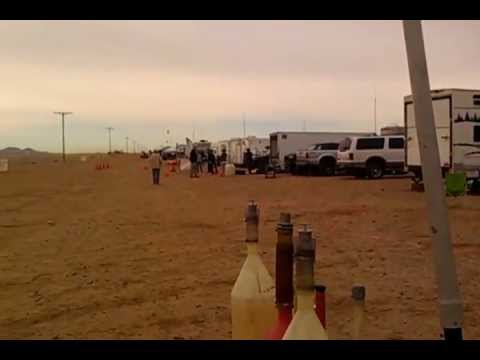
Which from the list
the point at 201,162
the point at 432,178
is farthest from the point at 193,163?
the point at 432,178

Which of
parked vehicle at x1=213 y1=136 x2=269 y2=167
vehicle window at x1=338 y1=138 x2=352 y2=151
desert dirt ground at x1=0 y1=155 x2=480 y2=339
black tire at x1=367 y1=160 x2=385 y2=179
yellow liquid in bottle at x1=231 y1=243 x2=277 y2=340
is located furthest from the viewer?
parked vehicle at x1=213 y1=136 x2=269 y2=167

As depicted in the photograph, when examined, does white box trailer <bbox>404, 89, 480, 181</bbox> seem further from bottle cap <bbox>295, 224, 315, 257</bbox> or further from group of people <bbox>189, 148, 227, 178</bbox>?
group of people <bbox>189, 148, 227, 178</bbox>

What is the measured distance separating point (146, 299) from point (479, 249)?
5542 millimetres

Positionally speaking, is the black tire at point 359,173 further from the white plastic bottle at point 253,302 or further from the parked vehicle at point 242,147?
the white plastic bottle at point 253,302

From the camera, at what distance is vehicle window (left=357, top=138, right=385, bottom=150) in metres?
27.6

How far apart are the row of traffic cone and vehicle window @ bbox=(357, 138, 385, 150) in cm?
2579

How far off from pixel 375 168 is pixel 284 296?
2710cm

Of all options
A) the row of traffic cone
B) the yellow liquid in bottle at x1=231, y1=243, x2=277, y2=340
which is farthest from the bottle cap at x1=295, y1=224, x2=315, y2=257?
the yellow liquid in bottle at x1=231, y1=243, x2=277, y2=340

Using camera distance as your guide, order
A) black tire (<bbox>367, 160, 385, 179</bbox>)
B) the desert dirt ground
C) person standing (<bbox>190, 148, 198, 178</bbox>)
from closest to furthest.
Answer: the desert dirt ground, black tire (<bbox>367, 160, 385, 179</bbox>), person standing (<bbox>190, 148, 198, 178</bbox>)

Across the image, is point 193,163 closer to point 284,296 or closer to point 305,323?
point 284,296

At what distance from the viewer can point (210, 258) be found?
9.12 metres

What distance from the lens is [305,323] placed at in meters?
1.83

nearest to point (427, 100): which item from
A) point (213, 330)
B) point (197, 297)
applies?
point (213, 330)
